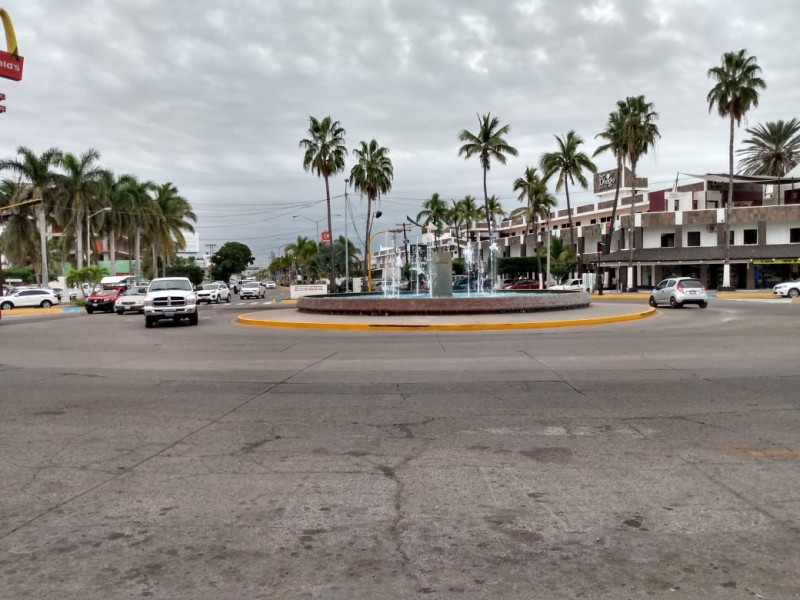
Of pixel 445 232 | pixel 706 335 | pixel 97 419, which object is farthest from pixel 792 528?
pixel 445 232

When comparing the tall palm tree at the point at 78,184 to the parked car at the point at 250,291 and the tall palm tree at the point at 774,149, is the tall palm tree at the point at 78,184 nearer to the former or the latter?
the parked car at the point at 250,291

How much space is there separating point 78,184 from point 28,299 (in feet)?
52.1

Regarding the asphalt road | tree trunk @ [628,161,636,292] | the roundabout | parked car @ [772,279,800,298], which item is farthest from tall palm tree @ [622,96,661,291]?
the asphalt road

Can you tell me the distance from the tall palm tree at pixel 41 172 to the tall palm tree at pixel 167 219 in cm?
1388

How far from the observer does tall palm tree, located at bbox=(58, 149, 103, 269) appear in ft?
187

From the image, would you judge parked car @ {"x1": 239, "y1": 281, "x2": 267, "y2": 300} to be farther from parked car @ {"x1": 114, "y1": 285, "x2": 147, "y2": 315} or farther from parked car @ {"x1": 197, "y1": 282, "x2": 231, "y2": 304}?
parked car @ {"x1": 114, "y1": 285, "x2": 147, "y2": 315}

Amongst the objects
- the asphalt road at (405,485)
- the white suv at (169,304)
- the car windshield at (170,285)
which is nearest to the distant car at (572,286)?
the car windshield at (170,285)

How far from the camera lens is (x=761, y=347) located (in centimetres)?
1425

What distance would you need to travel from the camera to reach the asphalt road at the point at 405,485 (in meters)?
3.54

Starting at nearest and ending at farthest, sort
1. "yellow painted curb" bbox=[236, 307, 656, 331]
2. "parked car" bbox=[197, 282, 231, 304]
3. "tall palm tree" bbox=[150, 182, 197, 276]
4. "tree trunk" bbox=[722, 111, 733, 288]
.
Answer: "yellow painted curb" bbox=[236, 307, 656, 331]
"parked car" bbox=[197, 282, 231, 304]
"tree trunk" bbox=[722, 111, 733, 288]
"tall palm tree" bbox=[150, 182, 197, 276]

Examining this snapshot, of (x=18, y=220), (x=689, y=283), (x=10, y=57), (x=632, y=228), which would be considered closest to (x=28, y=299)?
(x=18, y=220)

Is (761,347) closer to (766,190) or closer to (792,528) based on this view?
(792,528)

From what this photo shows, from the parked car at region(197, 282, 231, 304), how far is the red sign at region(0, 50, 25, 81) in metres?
31.1

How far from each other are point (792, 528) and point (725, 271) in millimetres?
57734
